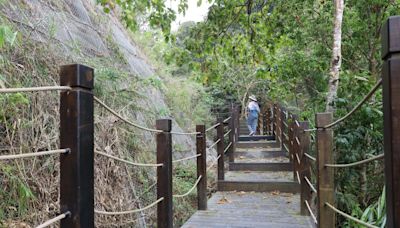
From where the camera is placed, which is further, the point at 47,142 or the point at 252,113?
the point at 252,113

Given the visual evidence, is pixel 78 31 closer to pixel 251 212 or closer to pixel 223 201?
pixel 223 201

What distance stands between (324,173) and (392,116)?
143 centimetres

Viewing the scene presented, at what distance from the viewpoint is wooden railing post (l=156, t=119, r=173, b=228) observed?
2.50m

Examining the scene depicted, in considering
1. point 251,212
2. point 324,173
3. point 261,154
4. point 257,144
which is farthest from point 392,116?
point 257,144

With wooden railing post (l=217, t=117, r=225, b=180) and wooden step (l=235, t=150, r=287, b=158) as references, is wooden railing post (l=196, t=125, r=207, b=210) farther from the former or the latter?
wooden step (l=235, t=150, r=287, b=158)

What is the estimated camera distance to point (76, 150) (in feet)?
4.31

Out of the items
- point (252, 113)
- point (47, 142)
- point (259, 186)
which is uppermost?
point (252, 113)

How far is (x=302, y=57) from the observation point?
6238mm

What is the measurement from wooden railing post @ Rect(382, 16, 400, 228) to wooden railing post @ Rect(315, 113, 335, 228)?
1323 millimetres

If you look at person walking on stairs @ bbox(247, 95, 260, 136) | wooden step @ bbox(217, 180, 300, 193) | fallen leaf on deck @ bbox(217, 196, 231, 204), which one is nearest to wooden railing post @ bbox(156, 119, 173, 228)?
fallen leaf on deck @ bbox(217, 196, 231, 204)

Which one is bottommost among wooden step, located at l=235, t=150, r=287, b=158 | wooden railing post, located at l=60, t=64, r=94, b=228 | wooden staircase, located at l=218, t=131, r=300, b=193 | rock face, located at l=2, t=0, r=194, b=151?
wooden staircase, located at l=218, t=131, r=300, b=193

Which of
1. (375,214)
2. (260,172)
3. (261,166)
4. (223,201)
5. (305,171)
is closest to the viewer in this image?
(375,214)

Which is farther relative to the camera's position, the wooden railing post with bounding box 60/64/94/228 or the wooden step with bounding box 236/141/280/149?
the wooden step with bounding box 236/141/280/149

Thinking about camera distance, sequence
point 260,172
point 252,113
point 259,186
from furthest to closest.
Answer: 1. point 252,113
2. point 260,172
3. point 259,186
